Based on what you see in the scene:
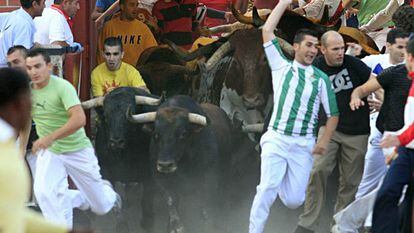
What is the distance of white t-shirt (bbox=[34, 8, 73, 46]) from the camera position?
42.5ft

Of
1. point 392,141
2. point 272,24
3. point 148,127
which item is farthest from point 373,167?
point 148,127

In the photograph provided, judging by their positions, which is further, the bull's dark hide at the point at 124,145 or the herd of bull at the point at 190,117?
the bull's dark hide at the point at 124,145

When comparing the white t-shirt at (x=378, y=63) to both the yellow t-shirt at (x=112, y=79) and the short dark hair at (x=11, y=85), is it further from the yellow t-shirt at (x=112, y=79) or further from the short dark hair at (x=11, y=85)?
the short dark hair at (x=11, y=85)

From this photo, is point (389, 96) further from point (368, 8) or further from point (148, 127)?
point (368, 8)

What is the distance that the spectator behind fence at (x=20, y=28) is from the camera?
501 inches

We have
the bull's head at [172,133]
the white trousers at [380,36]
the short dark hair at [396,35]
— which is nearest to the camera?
the short dark hair at [396,35]

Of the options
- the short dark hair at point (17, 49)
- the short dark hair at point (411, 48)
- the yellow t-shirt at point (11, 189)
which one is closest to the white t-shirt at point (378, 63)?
the short dark hair at point (411, 48)

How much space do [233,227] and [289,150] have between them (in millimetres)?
2019

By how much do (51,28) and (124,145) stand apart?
56.7 inches

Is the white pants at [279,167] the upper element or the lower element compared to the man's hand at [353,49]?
lower

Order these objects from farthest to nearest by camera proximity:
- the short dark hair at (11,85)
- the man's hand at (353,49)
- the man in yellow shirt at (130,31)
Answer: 1. the man in yellow shirt at (130,31)
2. the man's hand at (353,49)
3. the short dark hair at (11,85)

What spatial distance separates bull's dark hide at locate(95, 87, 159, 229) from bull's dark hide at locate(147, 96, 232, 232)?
1.24 ft

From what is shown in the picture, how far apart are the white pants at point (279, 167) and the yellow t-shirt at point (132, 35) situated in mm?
3929

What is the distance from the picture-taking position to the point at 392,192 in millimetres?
9711
